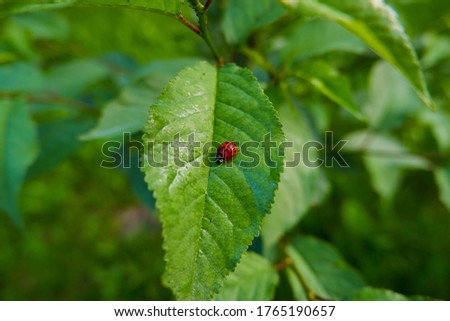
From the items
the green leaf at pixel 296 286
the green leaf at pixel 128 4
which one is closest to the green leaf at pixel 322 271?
the green leaf at pixel 296 286

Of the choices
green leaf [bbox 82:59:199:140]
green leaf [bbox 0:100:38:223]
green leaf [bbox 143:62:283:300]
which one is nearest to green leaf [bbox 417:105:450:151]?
green leaf [bbox 82:59:199:140]

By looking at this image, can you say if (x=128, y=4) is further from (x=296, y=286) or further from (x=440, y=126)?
(x=440, y=126)

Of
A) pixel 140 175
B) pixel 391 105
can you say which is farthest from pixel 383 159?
pixel 140 175

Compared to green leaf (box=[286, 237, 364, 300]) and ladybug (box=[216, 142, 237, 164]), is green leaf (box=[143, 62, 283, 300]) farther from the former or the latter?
green leaf (box=[286, 237, 364, 300])

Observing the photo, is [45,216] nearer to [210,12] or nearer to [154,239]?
[154,239]

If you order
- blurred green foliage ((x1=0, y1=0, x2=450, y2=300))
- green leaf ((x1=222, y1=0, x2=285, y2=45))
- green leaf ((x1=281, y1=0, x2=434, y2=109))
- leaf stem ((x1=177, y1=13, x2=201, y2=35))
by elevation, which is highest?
green leaf ((x1=281, y1=0, x2=434, y2=109))
